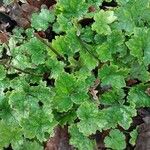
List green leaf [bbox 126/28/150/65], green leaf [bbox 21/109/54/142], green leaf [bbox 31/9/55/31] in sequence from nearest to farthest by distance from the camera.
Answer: green leaf [bbox 21/109/54/142] → green leaf [bbox 126/28/150/65] → green leaf [bbox 31/9/55/31]

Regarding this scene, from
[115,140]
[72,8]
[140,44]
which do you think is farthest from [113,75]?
[72,8]

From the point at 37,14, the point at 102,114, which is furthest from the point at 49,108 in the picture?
the point at 37,14

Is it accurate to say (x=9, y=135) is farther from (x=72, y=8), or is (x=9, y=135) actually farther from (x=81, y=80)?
(x=72, y=8)

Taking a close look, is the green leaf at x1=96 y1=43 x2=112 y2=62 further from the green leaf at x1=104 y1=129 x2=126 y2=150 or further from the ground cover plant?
the green leaf at x1=104 y1=129 x2=126 y2=150

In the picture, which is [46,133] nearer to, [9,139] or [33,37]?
[9,139]

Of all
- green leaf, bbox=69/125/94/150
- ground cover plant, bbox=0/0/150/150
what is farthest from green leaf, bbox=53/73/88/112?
green leaf, bbox=69/125/94/150

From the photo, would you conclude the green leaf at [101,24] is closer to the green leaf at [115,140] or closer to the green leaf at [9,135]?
the green leaf at [115,140]

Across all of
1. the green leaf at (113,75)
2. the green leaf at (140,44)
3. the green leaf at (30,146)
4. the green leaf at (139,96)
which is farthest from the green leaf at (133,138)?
the green leaf at (30,146)
